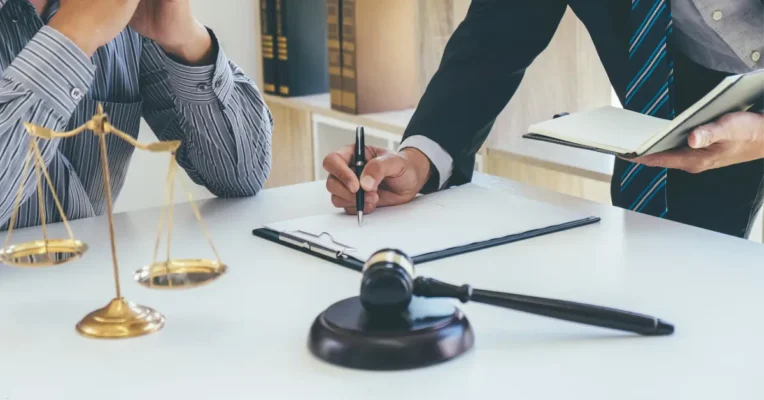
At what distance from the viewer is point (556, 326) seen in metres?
0.85

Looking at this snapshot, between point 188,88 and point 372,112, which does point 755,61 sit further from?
point 372,112

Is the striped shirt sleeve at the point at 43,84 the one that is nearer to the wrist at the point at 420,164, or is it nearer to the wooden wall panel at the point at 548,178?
the wrist at the point at 420,164

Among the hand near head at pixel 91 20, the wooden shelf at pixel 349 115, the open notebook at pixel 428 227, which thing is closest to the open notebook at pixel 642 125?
the open notebook at pixel 428 227

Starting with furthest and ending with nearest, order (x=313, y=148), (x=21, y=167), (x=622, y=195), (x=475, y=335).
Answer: (x=313, y=148), (x=622, y=195), (x=21, y=167), (x=475, y=335)

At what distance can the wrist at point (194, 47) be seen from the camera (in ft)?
4.45

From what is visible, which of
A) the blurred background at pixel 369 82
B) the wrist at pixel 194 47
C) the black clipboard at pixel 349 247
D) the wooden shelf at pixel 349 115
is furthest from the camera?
the wooden shelf at pixel 349 115

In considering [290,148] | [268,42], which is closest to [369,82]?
[268,42]

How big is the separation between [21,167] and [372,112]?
5.45ft

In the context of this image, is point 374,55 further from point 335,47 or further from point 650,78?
point 650,78

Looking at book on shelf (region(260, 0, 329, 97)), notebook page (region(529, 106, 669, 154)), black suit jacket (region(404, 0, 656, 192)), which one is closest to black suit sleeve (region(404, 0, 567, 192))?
black suit jacket (region(404, 0, 656, 192))

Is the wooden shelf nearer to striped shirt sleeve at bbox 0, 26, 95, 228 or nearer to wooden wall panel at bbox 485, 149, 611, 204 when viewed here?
wooden wall panel at bbox 485, 149, 611, 204

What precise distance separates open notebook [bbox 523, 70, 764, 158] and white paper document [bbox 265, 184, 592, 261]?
105 mm

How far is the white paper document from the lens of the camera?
1088mm

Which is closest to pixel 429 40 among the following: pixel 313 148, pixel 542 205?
pixel 313 148
